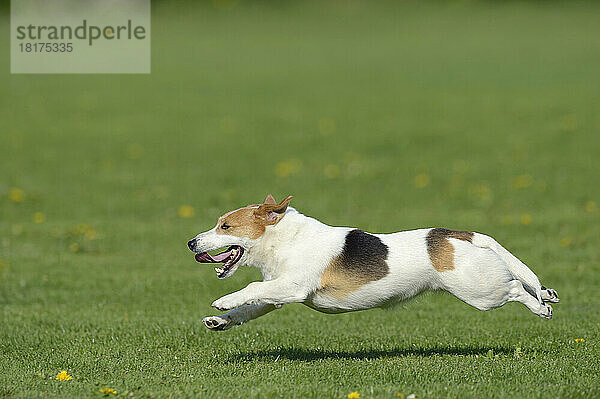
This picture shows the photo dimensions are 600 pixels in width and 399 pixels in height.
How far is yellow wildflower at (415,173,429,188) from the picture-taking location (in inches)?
781

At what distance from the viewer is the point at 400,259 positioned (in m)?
7.55

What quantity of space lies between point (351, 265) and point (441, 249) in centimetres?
83

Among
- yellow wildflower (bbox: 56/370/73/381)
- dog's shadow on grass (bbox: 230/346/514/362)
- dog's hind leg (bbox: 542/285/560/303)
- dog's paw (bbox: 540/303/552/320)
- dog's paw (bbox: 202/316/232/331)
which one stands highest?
dog's hind leg (bbox: 542/285/560/303)

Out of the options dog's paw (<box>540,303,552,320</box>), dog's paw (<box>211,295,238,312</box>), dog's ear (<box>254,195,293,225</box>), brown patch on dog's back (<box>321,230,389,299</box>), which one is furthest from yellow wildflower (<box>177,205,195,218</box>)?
dog's paw (<box>540,303,552,320</box>)

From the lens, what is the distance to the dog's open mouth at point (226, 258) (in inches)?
303

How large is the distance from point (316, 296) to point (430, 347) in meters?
1.78

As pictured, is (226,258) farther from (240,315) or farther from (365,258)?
(365,258)

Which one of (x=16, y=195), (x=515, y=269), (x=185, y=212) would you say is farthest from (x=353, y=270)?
(x=16, y=195)

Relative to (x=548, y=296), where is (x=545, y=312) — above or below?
below

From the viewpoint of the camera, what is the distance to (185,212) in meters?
18.1

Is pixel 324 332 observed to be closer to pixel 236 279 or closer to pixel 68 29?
pixel 236 279

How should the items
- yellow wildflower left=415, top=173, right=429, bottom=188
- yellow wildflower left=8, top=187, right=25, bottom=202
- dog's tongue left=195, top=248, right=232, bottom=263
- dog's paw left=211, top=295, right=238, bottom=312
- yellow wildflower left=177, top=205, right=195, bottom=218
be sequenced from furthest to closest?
1. yellow wildflower left=415, top=173, right=429, bottom=188
2. yellow wildflower left=8, top=187, right=25, bottom=202
3. yellow wildflower left=177, top=205, right=195, bottom=218
4. dog's tongue left=195, top=248, right=232, bottom=263
5. dog's paw left=211, top=295, right=238, bottom=312

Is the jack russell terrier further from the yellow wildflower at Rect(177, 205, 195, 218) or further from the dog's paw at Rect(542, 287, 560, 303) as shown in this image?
the yellow wildflower at Rect(177, 205, 195, 218)

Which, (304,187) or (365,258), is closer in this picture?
(365,258)
